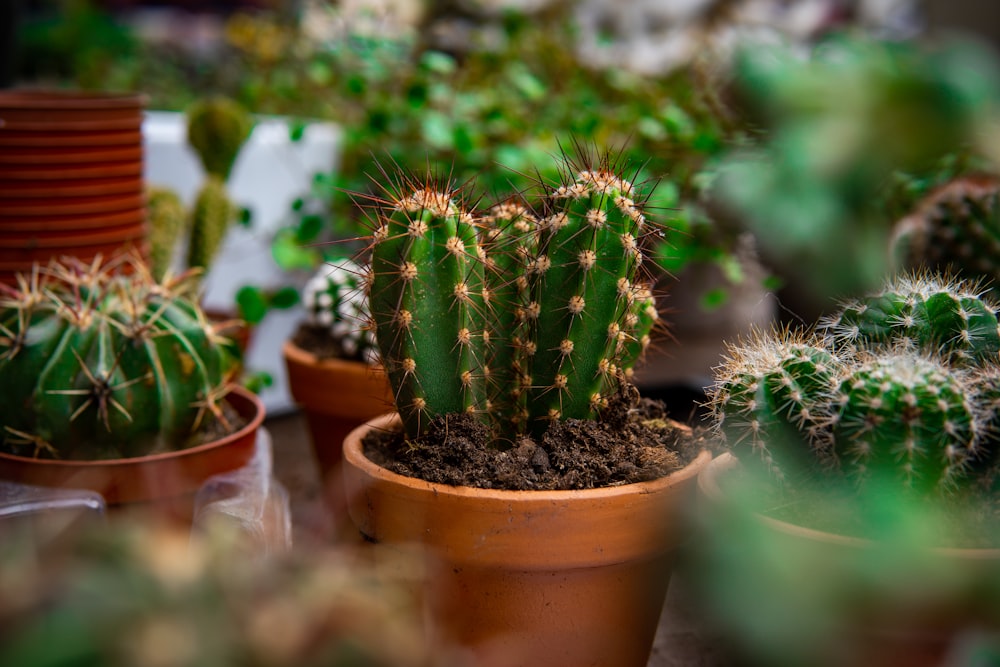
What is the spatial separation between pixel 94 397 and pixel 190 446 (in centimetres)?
22

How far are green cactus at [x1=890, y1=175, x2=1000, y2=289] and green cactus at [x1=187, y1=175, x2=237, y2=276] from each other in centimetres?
183

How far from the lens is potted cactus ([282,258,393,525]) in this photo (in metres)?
2.25

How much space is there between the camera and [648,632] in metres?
1.52

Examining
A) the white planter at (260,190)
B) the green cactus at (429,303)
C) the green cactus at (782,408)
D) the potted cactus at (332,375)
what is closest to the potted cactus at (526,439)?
the green cactus at (429,303)

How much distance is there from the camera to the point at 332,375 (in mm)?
2279

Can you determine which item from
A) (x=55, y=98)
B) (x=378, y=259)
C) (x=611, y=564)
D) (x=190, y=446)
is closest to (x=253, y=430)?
(x=190, y=446)

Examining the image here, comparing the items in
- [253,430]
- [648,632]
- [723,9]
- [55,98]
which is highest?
[723,9]

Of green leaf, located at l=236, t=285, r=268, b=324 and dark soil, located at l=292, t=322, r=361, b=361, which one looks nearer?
dark soil, located at l=292, t=322, r=361, b=361

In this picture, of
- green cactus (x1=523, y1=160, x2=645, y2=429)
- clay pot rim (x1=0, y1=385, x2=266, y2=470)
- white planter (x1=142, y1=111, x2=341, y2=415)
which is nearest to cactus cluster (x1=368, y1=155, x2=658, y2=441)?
green cactus (x1=523, y1=160, x2=645, y2=429)

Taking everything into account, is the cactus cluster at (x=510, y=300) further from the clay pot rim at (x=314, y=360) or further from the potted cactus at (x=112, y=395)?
Result: the clay pot rim at (x=314, y=360)

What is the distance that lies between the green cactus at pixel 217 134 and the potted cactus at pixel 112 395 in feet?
Result: 3.64

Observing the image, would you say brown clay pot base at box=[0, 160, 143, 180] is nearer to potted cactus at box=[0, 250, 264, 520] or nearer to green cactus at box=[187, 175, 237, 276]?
green cactus at box=[187, 175, 237, 276]

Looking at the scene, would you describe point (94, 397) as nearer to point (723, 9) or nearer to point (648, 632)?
point (648, 632)

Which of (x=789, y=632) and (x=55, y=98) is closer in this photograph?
(x=789, y=632)
